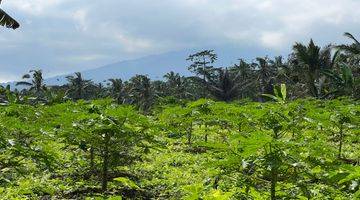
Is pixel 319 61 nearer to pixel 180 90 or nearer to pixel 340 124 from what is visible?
pixel 340 124

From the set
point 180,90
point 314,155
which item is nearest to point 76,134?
point 314,155

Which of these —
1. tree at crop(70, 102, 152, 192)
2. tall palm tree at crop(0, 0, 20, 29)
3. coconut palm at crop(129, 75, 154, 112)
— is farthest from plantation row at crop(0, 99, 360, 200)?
coconut palm at crop(129, 75, 154, 112)

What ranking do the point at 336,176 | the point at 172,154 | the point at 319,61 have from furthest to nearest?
the point at 319,61, the point at 172,154, the point at 336,176

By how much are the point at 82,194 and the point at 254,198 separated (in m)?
7.77

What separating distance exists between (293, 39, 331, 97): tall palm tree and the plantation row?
54.9 ft

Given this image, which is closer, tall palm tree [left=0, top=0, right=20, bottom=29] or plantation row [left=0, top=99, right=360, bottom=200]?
plantation row [left=0, top=99, right=360, bottom=200]

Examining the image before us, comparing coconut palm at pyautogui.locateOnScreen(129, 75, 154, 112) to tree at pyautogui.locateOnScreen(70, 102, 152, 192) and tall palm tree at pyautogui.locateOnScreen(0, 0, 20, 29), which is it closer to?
tall palm tree at pyautogui.locateOnScreen(0, 0, 20, 29)

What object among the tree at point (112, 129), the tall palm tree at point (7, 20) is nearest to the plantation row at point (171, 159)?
the tree at point (112, 129)

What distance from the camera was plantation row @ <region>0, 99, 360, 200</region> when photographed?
6309mm

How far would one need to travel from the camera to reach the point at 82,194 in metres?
13.9

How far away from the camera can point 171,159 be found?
21.2 m

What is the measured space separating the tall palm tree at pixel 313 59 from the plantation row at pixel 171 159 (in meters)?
16.7

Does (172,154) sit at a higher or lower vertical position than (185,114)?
lower

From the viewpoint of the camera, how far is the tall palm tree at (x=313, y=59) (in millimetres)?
42188
